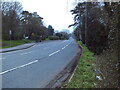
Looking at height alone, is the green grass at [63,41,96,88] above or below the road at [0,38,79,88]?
above

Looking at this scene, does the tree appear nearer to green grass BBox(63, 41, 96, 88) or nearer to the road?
the road

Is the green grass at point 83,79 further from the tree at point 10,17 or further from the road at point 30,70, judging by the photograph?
the tree at point 10,17

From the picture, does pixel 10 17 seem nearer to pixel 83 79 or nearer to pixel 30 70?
pixel 30 70

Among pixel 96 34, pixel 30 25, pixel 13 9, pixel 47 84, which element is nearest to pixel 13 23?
pixel 13 9

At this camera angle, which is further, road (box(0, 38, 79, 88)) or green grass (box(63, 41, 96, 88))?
road (box(0, 38, 79, 88))

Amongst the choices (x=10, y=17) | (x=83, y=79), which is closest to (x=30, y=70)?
(x=83, y=79)

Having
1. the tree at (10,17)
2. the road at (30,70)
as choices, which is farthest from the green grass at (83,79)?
the tree at (10,17)

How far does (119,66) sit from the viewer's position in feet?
15.8

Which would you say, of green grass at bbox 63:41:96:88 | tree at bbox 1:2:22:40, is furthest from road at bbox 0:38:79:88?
tree at bbox 1:2:22:40

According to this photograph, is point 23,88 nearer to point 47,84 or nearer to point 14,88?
point 14,88

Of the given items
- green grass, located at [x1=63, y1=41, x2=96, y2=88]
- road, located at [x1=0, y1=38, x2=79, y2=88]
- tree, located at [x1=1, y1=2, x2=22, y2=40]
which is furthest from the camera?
tree, located at [x1=1, y1=2, x2=22, y2=40]

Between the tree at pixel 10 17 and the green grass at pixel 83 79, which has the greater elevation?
the tree at pixel 10 17

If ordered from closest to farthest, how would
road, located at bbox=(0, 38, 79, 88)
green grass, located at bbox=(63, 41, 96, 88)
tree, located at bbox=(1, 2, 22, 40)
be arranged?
1. green grass, located at bbox=(63, 41, 96, 88)
2. road, located at bbox=(0, 38, 79, 88)
3. tree, located at bbox=(1, 2, 22, 40)

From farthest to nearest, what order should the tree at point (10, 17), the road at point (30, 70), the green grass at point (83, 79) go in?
1. the tree at point (10, 17)
2. the road at point (30, 70)
3. the green grass at point (83, 79)
